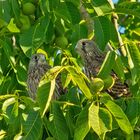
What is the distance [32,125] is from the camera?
2896 millimetres

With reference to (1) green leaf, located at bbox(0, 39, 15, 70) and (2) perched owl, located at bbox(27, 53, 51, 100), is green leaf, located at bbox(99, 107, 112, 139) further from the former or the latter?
(2) perched owl, located at bbox(27, 53, 51, 100)

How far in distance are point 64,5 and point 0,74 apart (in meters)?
0.99

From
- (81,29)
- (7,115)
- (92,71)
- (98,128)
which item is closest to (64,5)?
(81,29)

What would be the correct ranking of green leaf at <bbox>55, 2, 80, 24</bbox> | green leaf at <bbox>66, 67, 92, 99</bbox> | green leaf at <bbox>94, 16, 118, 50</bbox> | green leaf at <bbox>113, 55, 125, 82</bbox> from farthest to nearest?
green leaf at <bbox>55, 2, 80, 24</bbox> → green leaf at <bbox>94, 16, 118, 50</bbox> → green leaf at <bbox>113, 55, 125, 82</bbox> → green leaf at <bbox>66, 67, 92, 99</bbox>

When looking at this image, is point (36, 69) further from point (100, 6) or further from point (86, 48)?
point (100, 6)

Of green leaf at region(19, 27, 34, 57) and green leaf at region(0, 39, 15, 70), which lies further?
green leaf at region(0, 39, 15, 70)

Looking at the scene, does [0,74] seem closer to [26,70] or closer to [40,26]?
[26,70]


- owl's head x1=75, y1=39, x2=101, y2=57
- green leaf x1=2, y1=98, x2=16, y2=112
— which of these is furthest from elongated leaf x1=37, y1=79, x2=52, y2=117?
owl's head x1=75, y1=39, x2=101, y2=57

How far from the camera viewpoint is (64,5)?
3.76 meters

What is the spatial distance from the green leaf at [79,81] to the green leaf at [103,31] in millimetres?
832

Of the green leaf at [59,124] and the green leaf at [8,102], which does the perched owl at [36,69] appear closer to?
the green leaf at [8,102]

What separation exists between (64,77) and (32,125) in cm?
32

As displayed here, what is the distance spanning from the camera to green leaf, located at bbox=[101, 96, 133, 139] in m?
2.77

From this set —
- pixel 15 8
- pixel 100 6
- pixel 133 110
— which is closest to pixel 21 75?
pixel 15 8
